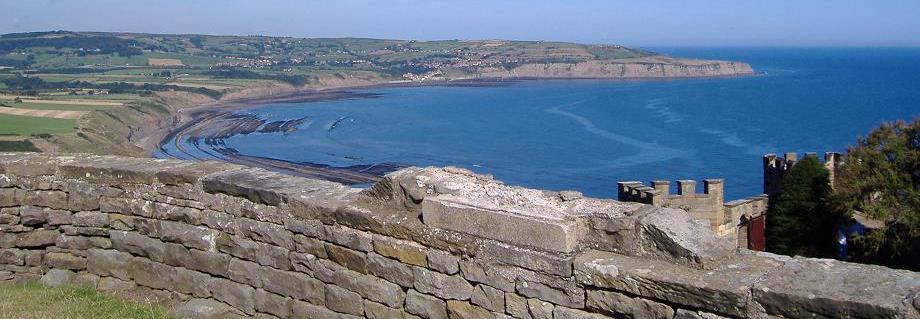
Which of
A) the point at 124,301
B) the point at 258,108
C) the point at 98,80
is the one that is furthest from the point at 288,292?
the point at 98,80

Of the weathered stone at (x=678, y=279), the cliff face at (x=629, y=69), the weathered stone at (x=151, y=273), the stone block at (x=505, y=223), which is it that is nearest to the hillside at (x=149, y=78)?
the cliff face at (x=629, y=69)

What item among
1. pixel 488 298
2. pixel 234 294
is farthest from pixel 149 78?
pixel 488 298

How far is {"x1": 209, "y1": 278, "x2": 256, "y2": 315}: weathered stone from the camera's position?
20.5 feet

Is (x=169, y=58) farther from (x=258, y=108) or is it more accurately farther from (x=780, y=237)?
(x=780, y=237)

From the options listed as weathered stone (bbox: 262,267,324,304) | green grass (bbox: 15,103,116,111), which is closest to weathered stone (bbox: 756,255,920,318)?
weathered stone (bbox: 262,267,324,304)

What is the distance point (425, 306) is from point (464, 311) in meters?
0.29

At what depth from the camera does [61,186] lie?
7223 mm

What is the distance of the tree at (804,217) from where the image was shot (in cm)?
2281

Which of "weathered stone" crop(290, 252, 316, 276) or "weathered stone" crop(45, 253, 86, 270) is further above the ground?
"weathered stone" crop(290, 252, 316, 276)

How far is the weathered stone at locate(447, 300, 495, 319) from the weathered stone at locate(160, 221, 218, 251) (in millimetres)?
2211

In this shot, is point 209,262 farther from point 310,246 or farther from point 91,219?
point 91,219

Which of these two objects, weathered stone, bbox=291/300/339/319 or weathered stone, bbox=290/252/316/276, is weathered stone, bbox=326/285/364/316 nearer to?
weathered stone, bbox=291/300/339/319

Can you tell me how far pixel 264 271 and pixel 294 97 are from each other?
132662 millimetres

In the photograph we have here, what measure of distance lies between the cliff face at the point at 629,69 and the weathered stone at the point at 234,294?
170745 mm
